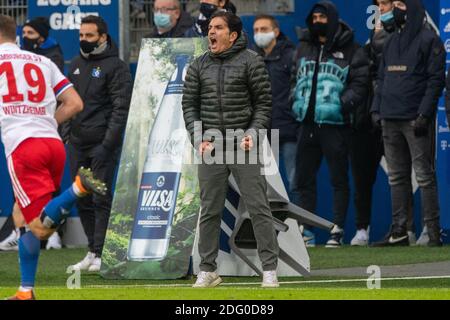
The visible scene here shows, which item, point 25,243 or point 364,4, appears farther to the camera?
point 364,4

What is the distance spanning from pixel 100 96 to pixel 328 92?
3088 mm

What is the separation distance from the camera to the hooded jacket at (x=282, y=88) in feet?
58.1

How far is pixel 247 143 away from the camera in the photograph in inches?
472

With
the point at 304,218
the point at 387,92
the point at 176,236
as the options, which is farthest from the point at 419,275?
the point at 387,92

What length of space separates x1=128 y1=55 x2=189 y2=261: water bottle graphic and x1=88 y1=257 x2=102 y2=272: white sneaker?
97 cm

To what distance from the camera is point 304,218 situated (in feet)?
44.6

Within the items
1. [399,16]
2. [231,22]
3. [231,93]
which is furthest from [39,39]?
[231,93]

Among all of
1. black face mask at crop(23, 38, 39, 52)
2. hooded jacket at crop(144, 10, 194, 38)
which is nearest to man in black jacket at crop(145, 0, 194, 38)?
hooded jacket at crop(144, 10, 194, 38)

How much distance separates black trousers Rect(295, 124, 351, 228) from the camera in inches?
678

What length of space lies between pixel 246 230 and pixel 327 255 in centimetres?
261

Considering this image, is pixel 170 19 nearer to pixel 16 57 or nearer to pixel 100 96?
pixel 100 96

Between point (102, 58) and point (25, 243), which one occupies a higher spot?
point (102, 58)

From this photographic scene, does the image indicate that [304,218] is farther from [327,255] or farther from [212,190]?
[327,255]
